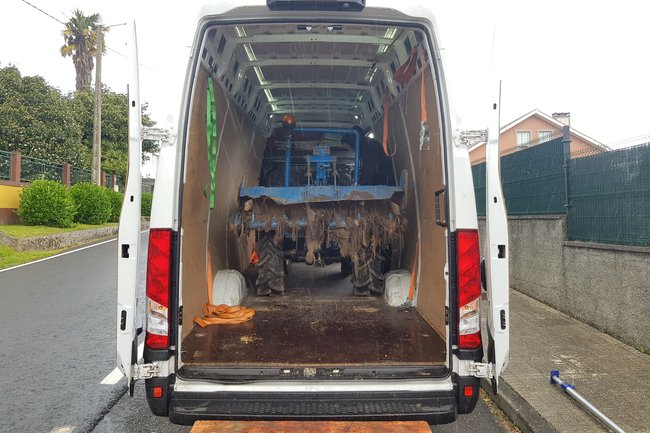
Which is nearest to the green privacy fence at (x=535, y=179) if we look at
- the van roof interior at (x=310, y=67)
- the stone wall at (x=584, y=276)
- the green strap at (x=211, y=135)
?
the stone wall at (x=584, y=276)

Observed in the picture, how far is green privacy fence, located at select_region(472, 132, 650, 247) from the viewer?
5242 millimetres

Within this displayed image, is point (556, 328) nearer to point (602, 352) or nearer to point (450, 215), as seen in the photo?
point (602, 352)

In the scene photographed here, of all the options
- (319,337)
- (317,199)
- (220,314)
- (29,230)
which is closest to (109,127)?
(29,230)

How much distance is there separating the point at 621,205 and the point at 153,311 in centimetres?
533

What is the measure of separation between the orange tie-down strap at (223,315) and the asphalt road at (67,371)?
811 mm

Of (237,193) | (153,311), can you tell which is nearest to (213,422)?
(153,311)

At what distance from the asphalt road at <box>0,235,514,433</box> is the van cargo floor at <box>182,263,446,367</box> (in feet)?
2.63

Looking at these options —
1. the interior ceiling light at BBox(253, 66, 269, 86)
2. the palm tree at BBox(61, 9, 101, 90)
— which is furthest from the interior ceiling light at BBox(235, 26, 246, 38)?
the palm tree at BBox(61, 9, 101, 90)

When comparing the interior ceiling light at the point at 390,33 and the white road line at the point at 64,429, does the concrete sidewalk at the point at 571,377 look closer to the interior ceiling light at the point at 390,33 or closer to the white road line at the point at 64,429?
the interior ceiling light at the point at 390,33

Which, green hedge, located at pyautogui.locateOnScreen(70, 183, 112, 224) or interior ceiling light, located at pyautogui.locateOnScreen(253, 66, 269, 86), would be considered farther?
green hedge, located at pyautogui.locateOnScreen(70, 183, 112, 224)

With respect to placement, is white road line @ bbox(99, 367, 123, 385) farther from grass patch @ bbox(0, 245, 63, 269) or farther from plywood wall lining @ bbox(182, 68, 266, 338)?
grass patch @ bbox(0, 245, 63, 269)

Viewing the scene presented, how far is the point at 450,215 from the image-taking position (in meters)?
2.70

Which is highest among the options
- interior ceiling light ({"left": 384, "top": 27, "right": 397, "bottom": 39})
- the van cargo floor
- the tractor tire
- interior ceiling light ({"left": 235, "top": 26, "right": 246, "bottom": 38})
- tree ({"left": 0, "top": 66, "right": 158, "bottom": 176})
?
tree ({"left": 0, "top": 66, "right": 158, "bottom": 176})

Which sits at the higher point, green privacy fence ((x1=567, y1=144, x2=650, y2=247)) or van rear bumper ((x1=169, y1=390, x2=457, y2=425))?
green privacy fence ((x1=567, y1=144, x2=650, y2=247))
